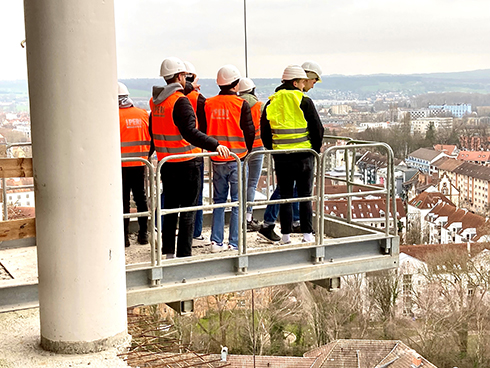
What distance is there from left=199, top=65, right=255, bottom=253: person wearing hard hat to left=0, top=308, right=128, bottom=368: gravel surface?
193 centimetres

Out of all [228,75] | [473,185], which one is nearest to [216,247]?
[228,75]

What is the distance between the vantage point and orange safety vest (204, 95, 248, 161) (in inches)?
272

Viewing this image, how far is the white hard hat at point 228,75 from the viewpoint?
6.77 meters

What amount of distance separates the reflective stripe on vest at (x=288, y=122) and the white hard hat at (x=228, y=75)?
42 cm

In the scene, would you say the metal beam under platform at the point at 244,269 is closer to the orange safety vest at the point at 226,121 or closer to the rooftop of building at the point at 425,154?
the orange safety vest at the point at 226,121

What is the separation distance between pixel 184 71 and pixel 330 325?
40082mm

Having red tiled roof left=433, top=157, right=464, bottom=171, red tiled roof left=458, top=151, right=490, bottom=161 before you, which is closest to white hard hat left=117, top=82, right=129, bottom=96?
red tiled roof left=433, top=157, right=464, bottom=171

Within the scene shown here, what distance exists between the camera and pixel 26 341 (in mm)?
5461

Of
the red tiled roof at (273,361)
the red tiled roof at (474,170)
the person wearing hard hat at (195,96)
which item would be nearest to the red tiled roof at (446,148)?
the red tiled roof at (474,170)

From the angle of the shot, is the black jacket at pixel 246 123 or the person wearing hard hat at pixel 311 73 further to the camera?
the person wearing hard hat at pixel 311 73

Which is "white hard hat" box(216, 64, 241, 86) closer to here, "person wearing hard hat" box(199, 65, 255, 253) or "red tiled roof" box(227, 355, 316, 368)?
"person wearing hard hat" box(199, 65, 255, 253)

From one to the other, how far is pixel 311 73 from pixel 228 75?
86cm

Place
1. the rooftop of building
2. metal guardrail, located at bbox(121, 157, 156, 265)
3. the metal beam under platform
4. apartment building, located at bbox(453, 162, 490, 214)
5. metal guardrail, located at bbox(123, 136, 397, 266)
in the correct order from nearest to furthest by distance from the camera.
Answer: metal guardrail, located at bbox(121, 157, 156, 265)
metal guardrail, located at bbox(123, 136, 397, 266)
the metal beam under platform
apartment building, located at bbox(453, 162, 490, 214)
the rooftop of building

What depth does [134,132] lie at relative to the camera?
702 cm
